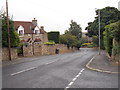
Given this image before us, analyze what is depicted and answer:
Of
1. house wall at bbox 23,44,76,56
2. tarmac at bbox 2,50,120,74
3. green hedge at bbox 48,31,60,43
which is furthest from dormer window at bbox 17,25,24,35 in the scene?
tarmac at bbox 2,50,120,74

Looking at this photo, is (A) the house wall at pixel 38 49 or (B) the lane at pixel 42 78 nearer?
(B) the lane at pixel 42 78

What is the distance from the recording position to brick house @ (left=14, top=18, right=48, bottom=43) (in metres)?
45.9

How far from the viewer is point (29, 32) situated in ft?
156

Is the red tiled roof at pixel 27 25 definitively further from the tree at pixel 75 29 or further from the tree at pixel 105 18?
the tree at pixel 75 29

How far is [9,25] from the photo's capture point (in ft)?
79.6

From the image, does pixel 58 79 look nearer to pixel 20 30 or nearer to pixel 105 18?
pixel 20 30

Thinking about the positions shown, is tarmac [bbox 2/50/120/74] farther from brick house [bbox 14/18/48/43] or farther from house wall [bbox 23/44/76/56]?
brick house [bbox 14/18/48/43]

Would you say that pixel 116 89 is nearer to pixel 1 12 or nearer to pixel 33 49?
pixel 1 12

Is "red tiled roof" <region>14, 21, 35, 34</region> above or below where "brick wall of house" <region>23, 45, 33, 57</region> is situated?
above

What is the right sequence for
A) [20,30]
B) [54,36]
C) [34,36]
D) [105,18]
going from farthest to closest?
[54,36], [105,18], [34,36], [20,30]

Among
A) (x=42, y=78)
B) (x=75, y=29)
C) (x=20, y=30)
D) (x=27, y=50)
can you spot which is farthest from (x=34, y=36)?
(x=75, y=29)

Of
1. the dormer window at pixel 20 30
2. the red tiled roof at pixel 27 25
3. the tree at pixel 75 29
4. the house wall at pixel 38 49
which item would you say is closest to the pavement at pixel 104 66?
the house wall at pixel 38 49

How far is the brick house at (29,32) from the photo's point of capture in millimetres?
45909

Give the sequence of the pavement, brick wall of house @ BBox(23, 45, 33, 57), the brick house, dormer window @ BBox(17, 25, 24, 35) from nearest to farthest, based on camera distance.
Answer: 1. the pavement
2. brick wall of house @ BBox(23, 45, 33, 57)
3. dormer window @ BBox(17, 25, 24, 35)
4. the brick house
